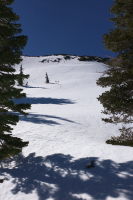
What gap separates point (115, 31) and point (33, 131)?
15.3 meters

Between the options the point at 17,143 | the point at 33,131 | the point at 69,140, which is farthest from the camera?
the point at 33,131

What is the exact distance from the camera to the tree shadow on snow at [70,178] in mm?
13117

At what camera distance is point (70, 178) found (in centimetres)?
1477

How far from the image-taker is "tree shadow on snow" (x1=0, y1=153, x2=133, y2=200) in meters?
13.1

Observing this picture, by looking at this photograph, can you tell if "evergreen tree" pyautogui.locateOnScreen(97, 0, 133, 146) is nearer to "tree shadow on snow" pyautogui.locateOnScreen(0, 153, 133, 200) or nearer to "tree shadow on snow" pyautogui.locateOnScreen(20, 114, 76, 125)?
"tree shadow on snow" pyautogui.locateOnScreen(0, 153, 133, 200)

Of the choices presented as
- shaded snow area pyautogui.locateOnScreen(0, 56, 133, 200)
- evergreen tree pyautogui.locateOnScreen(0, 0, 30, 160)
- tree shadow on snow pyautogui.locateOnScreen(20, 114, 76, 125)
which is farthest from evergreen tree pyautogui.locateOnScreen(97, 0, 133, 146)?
tree shadow on snow pyautogui.locateOnScreen(20, 114, 76, 125)

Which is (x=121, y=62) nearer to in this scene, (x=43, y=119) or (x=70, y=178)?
(x=70, y=178)

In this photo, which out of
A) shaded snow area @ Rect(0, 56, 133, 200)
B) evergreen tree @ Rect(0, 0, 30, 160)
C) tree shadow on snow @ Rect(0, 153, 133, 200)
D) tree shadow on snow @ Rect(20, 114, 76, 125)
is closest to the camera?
tree shadow on snow @ Rect(0, 153, 133, 200)

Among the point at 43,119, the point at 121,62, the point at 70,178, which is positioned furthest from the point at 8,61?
the point at 43,119

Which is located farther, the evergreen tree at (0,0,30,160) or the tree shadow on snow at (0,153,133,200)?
the evergreen tree at (0,0,30,160)

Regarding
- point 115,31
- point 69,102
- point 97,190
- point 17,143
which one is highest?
point 115,31

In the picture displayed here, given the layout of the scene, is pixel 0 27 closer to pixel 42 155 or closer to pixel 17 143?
pixel 17 143

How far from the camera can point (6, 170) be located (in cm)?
1717

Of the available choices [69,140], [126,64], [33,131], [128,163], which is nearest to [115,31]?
[126,64]
